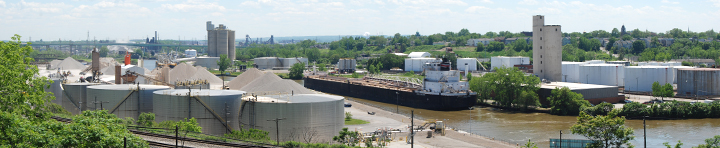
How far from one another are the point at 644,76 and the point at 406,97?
30819 millimetres

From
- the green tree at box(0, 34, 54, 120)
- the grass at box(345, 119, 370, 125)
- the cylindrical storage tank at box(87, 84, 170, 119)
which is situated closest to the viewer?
the green tree at box(0, 34, 54, 120)

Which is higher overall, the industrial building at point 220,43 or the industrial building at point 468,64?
the industrial building at point 220,43

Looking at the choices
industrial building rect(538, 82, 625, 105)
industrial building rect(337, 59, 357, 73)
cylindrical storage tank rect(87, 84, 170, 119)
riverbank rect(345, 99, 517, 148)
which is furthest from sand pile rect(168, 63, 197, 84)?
industrial building rect(337, 59, 357, 73)

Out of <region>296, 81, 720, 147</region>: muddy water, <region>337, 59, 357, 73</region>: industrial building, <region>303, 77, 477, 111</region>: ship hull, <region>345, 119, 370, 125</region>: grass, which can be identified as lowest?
<region>296, 81, 720, 147</region>: muddy water

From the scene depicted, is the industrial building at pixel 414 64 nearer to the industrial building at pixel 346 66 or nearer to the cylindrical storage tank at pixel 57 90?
the industrial building at pixel 346 66

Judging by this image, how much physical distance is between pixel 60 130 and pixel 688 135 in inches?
1613

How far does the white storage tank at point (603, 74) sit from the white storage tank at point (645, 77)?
1.09m

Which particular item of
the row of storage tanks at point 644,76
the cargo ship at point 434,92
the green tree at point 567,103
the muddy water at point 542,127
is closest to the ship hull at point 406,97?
the cargo ship at point 434,92

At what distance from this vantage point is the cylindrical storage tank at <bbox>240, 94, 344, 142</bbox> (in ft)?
120

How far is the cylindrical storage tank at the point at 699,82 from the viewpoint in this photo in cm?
7031

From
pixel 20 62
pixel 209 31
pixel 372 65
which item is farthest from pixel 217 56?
pixel 20 62

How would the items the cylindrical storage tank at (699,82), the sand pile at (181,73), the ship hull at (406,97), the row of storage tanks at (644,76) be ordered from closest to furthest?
the ship hull at (406,97) → the cylindrical storage tank at (699,82) → the row of storage tanks at (644,76) → the sand pile at (181,73)

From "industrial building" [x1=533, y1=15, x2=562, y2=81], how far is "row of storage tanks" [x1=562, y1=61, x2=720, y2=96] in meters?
3.54

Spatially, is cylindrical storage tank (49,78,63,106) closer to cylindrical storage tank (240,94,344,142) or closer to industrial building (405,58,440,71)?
cylindrical storage tank (240,94,344,142)
